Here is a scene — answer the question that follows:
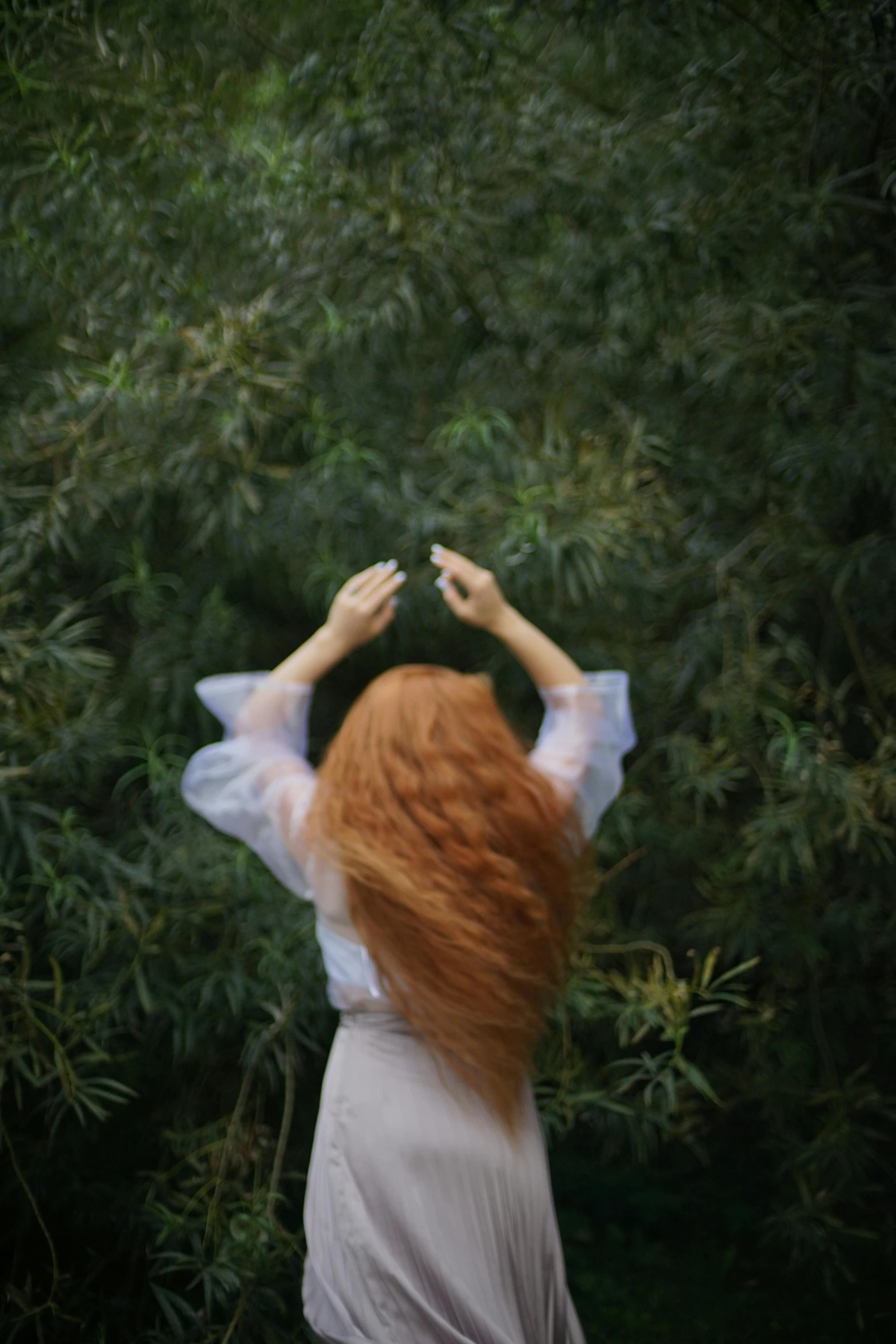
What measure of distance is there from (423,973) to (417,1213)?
13.1 inches

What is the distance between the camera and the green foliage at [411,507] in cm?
212

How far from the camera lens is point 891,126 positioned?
2146 mm

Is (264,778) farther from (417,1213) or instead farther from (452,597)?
(417,1213)

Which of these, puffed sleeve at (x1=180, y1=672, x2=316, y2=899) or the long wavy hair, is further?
puffed sleeve at (x1=180, y1=672, x2=316, y2=899)

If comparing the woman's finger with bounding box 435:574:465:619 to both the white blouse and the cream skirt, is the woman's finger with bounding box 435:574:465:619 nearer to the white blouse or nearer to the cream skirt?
the white blouse

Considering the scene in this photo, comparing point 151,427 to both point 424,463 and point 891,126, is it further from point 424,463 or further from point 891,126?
point 891,126

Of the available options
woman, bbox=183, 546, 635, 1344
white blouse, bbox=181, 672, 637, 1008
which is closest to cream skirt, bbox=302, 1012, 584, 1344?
woman, bbox=183, 546, 635, 1344

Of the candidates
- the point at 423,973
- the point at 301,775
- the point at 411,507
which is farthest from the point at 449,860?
the point at 411,507

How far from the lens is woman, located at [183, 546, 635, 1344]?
1.38m

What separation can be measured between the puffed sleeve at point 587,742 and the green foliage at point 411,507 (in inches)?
21.6

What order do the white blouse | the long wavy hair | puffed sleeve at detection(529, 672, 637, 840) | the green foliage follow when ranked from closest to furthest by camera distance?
1. the long wavy hair
2. the white blouse
3. puffed sleeve at detection(529, 672, 637, 840)
4. the green foliage

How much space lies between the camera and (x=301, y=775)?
154cm

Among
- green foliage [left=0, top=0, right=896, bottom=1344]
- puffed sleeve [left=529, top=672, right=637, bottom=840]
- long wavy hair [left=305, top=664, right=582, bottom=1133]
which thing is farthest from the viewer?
green foliage [left=0, top=0, right=896, bottom=1344]

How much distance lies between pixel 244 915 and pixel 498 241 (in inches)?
65.9
